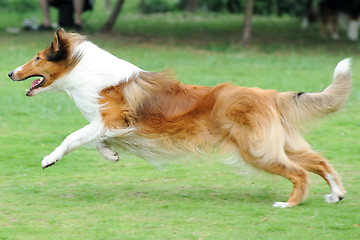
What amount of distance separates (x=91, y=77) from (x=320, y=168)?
8.81ft

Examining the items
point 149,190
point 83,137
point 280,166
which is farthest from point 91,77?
point 280,166

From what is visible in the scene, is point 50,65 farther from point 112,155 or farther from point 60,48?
point 112,155

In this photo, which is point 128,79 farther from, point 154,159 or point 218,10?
point 218,10

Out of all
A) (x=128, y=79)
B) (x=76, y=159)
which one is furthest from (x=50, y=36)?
(x=128, y=79)

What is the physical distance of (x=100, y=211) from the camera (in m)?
5.92

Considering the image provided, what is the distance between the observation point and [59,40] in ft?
21.6

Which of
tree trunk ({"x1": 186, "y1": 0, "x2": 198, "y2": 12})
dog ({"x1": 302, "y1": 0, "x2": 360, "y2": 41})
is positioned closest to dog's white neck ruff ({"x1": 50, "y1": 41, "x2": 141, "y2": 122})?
dog ({"x1": 302, "y1": 0, "x2": 360, "y2": 41})

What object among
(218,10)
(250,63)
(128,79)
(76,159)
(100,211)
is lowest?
(218,10)

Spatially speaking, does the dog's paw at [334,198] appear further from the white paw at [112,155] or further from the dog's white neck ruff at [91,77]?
the dog's white neck ruff at [91,77]

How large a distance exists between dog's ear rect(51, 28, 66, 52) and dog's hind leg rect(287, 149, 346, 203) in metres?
2.78

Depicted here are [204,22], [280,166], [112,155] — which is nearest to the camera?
[280,166]

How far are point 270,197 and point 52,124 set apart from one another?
5.05m

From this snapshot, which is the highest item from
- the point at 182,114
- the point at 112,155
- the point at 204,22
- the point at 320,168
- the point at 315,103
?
the point at 315,103

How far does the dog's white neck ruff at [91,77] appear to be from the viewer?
649 centimetres
